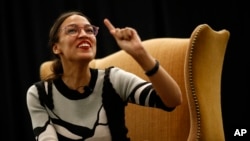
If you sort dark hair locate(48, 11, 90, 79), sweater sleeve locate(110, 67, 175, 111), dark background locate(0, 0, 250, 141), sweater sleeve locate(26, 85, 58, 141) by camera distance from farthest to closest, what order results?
dark background locate(0, 0, 250, 141) → dark hair locate(48, 11, 90, 79) → sweater sleeve locate(26, 85, 58, 141) → sweater sleeve locate(110, 67, 175, 111)

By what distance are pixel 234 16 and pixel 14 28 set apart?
65.9 inches

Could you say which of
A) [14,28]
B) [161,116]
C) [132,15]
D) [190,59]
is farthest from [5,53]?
[190,59]

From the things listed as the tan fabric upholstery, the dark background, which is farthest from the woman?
the dark background

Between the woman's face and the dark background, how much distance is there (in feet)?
4.20

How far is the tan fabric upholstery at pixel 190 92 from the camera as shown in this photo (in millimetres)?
1352

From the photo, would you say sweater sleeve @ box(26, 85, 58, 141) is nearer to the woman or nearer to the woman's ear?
the woman

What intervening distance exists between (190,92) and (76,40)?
0.47 m

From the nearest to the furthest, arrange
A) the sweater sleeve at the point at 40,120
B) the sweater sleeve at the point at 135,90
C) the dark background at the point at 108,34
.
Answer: the sweater sleeve at the point at 135,90
the sweater sleeve at the point at 40,120
the dark background at the point at 108,34

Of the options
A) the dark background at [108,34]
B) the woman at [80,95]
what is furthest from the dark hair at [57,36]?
the dark background at [108,34]

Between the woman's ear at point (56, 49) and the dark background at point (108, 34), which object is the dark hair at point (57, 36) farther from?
the dark background at point (108, 34)

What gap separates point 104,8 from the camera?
275 cm

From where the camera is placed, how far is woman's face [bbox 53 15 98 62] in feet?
4.42

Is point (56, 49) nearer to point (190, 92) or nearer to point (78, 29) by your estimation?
point (78, 29)

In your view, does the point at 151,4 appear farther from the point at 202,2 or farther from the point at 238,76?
the point at 238,76
